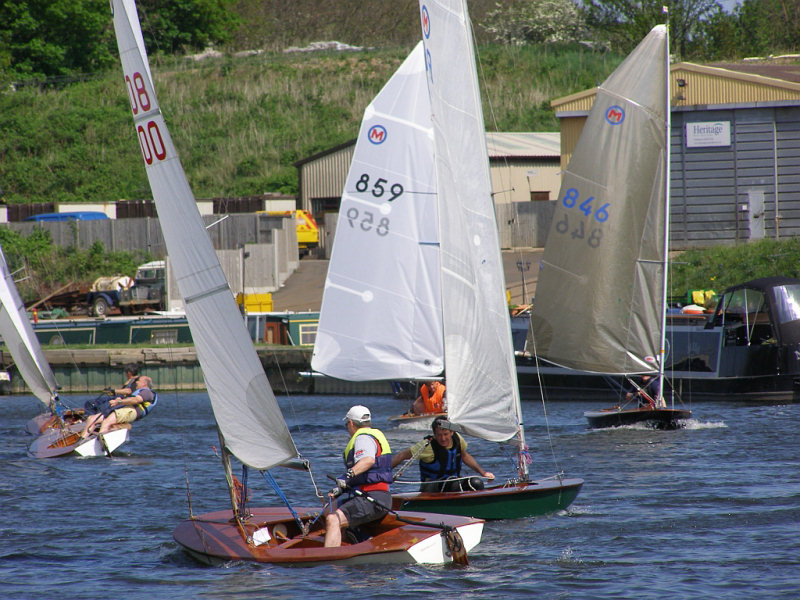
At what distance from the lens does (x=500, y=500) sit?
12688 mm

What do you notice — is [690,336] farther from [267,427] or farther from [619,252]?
[267,427]

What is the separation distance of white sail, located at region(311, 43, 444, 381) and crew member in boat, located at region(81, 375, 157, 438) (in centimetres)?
352

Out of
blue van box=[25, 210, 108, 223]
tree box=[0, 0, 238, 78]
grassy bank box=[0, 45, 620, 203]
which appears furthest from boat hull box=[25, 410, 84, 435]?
tree box=[0, 0, 238, 78]

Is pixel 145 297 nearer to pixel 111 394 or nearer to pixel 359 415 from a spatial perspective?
pixel 111 394

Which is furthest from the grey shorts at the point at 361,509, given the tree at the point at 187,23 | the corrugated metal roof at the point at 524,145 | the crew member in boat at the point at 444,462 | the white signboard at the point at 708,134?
the tree at the point at 187,23

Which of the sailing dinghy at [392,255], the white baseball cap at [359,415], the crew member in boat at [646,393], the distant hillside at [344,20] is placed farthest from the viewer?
the distant hillside at [344,20]

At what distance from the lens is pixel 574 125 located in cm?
3922

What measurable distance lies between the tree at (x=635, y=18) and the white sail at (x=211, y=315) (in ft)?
178

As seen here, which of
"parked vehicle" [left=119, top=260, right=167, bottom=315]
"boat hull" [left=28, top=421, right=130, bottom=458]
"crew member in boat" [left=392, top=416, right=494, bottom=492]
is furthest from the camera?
"parked vehicle" [left=119, top=260, right=167, bottom=315]

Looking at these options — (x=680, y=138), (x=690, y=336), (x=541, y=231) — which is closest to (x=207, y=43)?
(x=541, y=231)

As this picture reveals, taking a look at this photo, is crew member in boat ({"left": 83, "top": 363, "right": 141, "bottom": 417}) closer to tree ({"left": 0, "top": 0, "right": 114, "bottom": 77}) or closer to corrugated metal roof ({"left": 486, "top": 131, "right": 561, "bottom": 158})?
corrugated metal roof ({"left": 486, "top": 131, "right": 561, "bottom": 158})

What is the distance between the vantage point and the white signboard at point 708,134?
116ft

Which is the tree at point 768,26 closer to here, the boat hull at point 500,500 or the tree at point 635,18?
the tree at point 635,18

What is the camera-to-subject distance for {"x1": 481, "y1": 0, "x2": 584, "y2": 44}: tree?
67562mm
